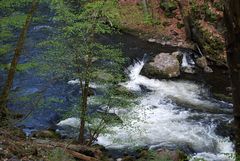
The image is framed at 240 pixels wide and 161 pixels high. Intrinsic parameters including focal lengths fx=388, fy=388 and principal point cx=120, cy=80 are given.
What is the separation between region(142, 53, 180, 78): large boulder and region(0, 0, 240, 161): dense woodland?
2.0 inches

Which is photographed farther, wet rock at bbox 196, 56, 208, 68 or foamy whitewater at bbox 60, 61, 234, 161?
wet rock at bbox 196, 56, 208, 68

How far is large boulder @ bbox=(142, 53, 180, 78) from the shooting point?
18.6m

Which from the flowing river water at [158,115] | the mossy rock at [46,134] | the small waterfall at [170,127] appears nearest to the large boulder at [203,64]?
the flowing river water at [158,115]

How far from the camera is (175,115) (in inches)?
579

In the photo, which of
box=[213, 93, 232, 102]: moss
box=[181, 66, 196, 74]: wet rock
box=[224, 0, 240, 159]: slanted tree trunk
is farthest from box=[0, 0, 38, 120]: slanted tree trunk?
box=[181, 66, 196, 74]: wet rock

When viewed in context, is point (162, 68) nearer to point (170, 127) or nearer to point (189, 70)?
point (189, 70)

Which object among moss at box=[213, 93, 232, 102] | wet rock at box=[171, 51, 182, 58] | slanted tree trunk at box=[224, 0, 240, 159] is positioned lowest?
moss at box=[213, 93, 232, 102]

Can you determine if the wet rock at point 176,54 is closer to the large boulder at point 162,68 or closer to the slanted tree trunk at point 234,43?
the large boulder at point 162,68

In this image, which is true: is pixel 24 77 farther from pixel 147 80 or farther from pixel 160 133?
pixel 160 133

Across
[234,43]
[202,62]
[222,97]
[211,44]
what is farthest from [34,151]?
[211,44]

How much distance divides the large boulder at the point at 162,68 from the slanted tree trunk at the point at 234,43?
12946 mm

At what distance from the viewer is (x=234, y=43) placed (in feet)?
17.0

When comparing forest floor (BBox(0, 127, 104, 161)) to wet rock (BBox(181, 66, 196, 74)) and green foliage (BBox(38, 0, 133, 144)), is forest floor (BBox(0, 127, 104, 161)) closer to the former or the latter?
green foliage (BBox(38, 0, 133, 144))

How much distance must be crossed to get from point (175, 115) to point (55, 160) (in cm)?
793
